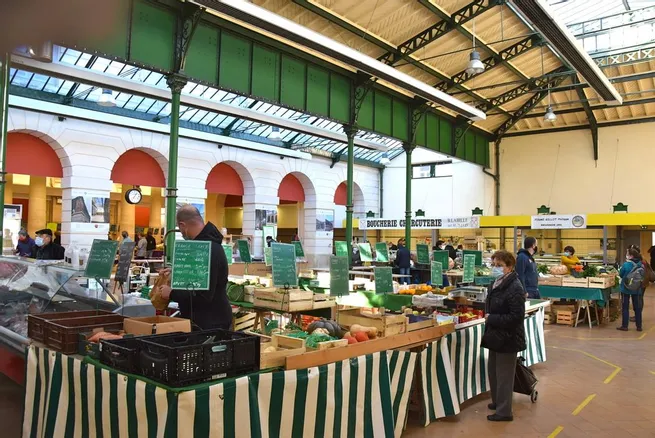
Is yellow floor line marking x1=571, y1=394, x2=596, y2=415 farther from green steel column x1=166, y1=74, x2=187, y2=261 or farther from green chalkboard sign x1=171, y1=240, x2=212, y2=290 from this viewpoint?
green steel column x1=166, y1=74, x2=187, y2=261

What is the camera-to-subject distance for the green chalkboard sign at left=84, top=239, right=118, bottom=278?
504 cm

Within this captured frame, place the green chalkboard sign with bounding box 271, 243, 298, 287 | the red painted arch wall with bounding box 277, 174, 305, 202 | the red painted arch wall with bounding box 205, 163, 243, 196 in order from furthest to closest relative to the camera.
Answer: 1. the red painted arch wall with bounding box 277, 174, 305, 202
2. the red painted arch wall with bounding box 205, 163, 243, 196
3. the green chalkboard sign with bounding box 271, 243, 298, 287

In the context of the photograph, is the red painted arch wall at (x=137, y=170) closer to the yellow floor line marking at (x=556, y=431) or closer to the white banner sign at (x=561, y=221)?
the white banner sign at (x=561, y=221)

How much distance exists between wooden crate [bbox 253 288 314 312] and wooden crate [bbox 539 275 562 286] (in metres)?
6.10

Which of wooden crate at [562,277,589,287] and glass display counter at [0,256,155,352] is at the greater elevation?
glass display counter at [0,256,155,352]

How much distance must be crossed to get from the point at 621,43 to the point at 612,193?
6.35 m

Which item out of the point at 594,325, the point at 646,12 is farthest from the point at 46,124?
the point at 646,12

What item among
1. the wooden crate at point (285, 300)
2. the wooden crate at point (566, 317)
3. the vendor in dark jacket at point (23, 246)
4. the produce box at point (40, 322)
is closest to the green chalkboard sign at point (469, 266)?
the wooden crate at point (285, 300)

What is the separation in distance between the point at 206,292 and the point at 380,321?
1.46 m

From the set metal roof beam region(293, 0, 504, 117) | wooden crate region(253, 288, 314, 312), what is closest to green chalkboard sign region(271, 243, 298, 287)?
wooden crate region(253, 288, 314, 312)

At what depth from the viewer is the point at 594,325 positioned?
1005cm

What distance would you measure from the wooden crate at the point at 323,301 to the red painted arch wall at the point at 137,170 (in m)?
11.4

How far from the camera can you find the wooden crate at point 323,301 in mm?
6166

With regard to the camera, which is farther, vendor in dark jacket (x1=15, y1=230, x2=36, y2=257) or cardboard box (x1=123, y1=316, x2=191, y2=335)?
vendor in dark jacket (x1=15, y1=230, x2=36, y2=257)
